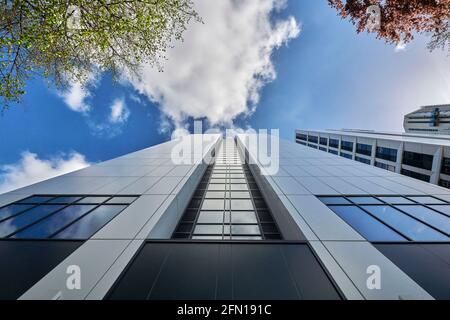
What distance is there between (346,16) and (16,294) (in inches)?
755

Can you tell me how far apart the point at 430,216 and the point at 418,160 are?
25.8m

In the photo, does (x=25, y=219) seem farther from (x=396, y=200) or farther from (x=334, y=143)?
(x=334, y=143)

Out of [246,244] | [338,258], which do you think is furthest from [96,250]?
[338,258]

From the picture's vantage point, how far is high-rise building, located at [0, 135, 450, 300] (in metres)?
4.93

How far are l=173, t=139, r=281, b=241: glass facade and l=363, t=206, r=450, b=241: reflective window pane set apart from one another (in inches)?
197

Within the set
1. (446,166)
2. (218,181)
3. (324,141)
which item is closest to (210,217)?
(218,181)

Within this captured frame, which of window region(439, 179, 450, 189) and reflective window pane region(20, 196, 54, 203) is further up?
reflective window pane region(20, 196, 54, 203)

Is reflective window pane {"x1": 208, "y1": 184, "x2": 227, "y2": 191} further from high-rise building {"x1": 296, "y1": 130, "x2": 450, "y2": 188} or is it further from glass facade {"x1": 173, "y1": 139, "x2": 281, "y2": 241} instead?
high-rise building {"x1": 296, "y1": 130, "x2": 450, "y2": 188}

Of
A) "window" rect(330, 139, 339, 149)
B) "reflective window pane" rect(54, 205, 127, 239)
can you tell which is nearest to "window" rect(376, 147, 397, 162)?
"window" rect(330, 139, 339, 149)

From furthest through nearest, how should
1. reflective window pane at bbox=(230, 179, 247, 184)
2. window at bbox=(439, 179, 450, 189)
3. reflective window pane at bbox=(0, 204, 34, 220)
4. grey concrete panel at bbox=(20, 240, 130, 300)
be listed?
window at bbox=(439, 179, 450, 189), reflective window pane at bbox=(230, 179, 247, 184), reflective window pane at bbox=(0, 204, 34, 220), grey concrete panel at bbox=(20, 240, 130, 300)

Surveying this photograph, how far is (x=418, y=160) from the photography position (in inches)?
1025

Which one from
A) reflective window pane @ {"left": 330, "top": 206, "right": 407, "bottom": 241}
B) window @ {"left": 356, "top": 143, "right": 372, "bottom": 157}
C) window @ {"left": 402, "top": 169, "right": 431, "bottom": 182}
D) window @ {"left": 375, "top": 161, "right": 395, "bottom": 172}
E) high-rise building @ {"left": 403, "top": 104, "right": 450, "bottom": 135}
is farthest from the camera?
high-rise building @ {"left": 403, "top": 104, "right": 450, "bottom": 135}

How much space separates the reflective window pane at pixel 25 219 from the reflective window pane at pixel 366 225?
14.4 meters

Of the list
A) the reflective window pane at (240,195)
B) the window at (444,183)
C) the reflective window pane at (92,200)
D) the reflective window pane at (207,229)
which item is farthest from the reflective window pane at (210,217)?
the window at (444,183)
